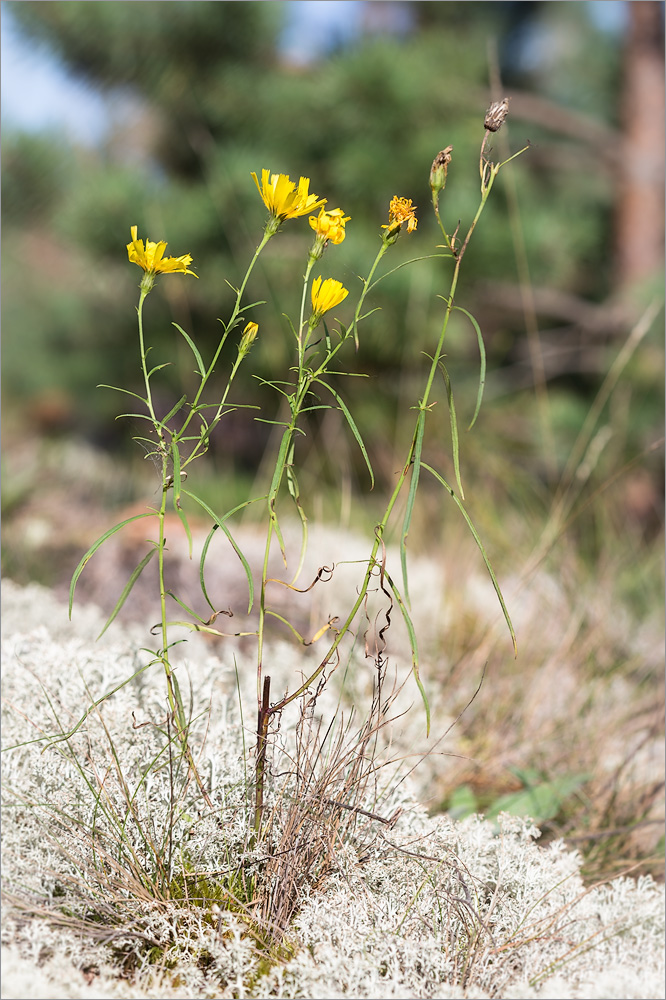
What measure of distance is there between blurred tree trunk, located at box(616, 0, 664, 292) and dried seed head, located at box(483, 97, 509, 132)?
3.61m

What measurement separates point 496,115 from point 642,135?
402cm

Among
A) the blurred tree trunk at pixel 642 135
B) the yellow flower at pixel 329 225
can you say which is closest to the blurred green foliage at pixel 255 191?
the blurred tree trunk at pixel 642 135

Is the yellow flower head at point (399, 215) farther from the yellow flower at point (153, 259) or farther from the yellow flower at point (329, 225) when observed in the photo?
the yellow flower at point (153, 259)

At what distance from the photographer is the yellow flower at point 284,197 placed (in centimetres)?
62

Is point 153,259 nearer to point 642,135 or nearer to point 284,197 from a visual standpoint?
point 284,197

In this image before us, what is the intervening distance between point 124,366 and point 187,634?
2.54 metres

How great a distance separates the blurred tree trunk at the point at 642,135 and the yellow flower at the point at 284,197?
145 inches

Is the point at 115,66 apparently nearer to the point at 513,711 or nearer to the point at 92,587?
the point at 92,587

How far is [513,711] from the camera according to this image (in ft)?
4.00

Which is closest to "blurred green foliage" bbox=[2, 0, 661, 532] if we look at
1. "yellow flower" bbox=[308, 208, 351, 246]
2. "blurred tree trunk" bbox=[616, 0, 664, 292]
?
"blurred tree trunk" bbox=[616, 0, 664, 292]

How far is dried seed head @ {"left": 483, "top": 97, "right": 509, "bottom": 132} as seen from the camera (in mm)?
613

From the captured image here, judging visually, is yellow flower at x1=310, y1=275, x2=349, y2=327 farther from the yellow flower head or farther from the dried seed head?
the dried seed head

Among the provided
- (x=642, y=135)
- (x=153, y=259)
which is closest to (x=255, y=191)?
(x=642, y=135)

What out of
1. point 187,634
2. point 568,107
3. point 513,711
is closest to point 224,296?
point 187,634
